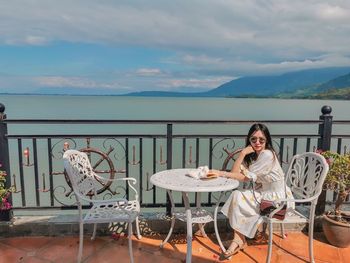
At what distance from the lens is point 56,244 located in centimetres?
266

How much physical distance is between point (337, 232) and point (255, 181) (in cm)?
99

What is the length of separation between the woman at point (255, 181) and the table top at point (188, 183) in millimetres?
105

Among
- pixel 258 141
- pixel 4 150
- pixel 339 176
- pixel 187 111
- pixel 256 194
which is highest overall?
pixel 258 141

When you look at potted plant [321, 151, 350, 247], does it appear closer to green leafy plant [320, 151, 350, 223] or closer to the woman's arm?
green leafy plant [320, 151, 350, 223]

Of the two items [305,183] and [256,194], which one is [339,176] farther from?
[256,194]

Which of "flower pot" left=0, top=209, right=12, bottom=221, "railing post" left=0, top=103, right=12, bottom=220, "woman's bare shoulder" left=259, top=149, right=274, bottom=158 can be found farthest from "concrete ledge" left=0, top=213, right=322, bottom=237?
"woman's bare shoulder" left=259, top=149, right=274, bottom=158

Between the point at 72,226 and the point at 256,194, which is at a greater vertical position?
the point at 256,194

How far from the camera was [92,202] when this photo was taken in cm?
229

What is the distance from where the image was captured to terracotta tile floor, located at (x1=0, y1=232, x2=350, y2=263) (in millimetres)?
2438

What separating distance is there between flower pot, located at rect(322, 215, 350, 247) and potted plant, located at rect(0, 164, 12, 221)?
2965mm

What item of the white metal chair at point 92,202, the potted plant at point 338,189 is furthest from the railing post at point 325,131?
the white metal chair at point 92,202

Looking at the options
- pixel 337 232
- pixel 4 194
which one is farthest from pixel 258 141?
pixel 4 194

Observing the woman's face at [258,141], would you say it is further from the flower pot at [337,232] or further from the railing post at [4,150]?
the railing post at [4,150]

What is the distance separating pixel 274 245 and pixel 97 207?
1.68 meters
